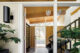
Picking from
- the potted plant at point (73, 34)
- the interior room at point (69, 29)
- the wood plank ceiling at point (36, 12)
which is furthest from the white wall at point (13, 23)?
the potted plant at point (73, 34)

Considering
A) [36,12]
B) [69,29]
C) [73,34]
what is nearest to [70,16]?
[69,29]

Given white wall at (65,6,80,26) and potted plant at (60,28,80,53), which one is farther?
white wall at (65,6,80,26)

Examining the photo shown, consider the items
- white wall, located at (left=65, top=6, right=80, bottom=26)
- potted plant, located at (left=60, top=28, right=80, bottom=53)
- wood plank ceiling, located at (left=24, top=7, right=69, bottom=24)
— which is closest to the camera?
potted plant, located at (left=60, top=28, right=80, bottom=53)

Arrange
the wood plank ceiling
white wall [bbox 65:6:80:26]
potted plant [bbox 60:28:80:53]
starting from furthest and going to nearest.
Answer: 1. the wood plank ceiling
2. white wall [bbox 65:6:80:26]
3. potted plant [bbox 60:28:80:53]

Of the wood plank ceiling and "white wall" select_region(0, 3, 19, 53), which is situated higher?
the wood plank ceiling

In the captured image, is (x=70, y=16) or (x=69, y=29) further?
(x=70, y=16)

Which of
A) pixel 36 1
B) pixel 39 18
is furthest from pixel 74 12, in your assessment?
pixel 39 18

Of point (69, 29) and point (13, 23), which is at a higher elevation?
point (13, 23)

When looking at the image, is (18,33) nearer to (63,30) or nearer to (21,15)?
(21,15)

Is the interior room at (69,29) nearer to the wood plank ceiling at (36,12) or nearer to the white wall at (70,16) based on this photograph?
the white wall at (70,16)

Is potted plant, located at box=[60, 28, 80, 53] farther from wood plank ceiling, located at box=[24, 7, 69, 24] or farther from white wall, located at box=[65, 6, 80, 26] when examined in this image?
wood plank ceiling, located at box=[24, 7, 69, 24]

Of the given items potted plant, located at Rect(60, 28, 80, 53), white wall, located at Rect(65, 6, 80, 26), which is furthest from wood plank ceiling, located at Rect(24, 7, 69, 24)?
potted plant, located at Rect(60, 28, 80, 53)

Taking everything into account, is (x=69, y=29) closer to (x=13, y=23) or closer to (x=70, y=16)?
(x=70, y=16)

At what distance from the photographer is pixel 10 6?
3.30 metres
